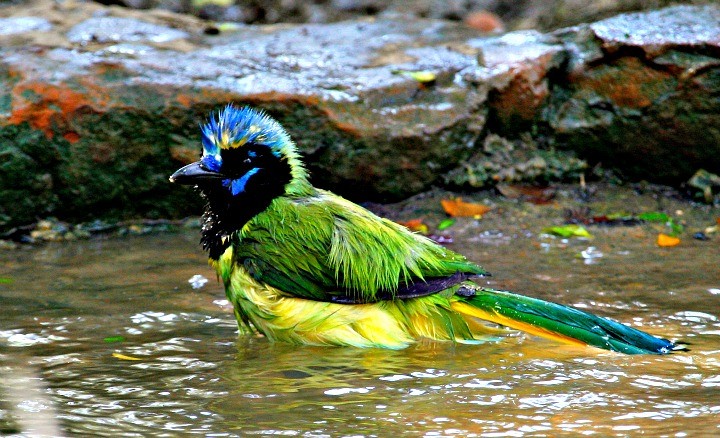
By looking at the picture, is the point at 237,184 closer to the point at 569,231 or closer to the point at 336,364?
the point at 336,364

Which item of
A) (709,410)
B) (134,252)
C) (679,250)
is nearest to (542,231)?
(679,250)

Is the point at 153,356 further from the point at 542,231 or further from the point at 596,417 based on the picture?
the point at 542,231

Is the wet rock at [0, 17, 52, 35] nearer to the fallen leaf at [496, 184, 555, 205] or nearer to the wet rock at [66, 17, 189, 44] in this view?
the wet rock at [66, 17, 189, 44]

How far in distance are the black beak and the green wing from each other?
29cm

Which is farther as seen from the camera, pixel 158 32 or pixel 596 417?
pixel 158 32

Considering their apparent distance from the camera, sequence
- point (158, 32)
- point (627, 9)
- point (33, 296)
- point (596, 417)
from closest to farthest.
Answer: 1. point (596, 417)
2. point (33, 296)
3. point (158, 32)
4. point (627, 9)

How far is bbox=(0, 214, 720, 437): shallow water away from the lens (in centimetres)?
331

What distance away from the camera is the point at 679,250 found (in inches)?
226

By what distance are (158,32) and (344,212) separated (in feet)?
10.4

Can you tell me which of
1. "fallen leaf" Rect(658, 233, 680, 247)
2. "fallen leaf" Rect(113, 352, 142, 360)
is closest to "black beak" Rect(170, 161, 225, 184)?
"fallen leaf" Rect(113, 352, 142, 360)

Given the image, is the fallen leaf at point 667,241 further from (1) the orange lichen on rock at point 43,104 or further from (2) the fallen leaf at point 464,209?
(1) the orange lichen on rock at point 43,104

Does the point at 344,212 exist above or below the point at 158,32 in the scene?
below

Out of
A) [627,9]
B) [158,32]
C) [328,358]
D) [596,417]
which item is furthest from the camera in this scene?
[627,9]

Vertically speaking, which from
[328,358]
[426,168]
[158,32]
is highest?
[158,32]
